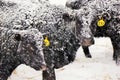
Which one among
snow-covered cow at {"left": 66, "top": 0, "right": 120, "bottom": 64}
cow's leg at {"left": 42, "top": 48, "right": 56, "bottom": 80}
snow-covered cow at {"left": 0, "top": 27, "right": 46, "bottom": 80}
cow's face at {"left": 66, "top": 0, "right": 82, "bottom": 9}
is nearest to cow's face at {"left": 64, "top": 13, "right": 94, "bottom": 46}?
snow-covered cow at {"left": 66, "top": 0, "right": 120, "bottom": 64}

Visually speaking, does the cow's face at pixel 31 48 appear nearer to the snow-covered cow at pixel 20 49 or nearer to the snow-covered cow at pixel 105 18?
the snow-covered cow at pixel 20 49

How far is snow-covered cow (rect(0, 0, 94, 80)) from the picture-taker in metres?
5.57

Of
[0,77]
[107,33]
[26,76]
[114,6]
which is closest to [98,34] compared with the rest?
[107,33]

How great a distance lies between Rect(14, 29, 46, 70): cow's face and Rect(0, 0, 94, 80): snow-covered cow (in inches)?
15.5

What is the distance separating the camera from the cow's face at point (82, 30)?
579 centimetres

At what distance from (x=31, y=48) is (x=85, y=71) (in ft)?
5.43

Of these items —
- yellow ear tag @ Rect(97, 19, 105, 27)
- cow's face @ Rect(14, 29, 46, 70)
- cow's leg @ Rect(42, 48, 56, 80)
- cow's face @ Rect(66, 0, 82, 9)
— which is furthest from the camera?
cow's face @ Rect(66, 0, 82, 9)

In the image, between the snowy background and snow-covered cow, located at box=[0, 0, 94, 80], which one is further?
the snowy background

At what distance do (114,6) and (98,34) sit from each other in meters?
0.59

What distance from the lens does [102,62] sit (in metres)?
6.76

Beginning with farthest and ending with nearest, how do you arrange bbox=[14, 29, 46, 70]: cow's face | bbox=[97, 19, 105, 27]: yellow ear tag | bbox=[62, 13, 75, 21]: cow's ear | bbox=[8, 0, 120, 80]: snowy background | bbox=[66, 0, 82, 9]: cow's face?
bbox=[66, 0, 82, 9]: cow's face, bbox=[97, 19, 105, 27]: yellow ear tag, bbox=[8, 0, 120, 80]: snowy background, bbox=[62, 13, 75, 21]: cow's ear, bbox=[14, 29, 46, 70]: cow's face

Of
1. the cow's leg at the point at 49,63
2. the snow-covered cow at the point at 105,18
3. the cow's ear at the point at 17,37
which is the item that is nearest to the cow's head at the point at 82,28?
the snow-covered cow at the point at 105,18

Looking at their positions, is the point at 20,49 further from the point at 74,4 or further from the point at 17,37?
the point at 74,4

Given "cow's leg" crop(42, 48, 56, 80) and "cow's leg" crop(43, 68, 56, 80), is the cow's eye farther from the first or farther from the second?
"cow's leg" crop(43, 68, 56, 80)
